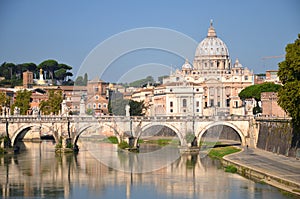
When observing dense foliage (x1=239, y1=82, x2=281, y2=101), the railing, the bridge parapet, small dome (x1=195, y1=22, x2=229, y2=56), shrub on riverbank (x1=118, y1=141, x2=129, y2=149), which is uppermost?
small dome (x1=195, y1=22, x2=229, y2=56)

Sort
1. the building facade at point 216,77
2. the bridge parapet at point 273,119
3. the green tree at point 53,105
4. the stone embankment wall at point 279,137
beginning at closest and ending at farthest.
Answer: the stone embankment wall at point 279,137 < the bridge parapet at point 273,119 < the green tree at point 53,105 < the building facade at point 216,77

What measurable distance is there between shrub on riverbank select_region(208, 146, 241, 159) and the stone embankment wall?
64.4 inches

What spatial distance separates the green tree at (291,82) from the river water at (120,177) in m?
3.51

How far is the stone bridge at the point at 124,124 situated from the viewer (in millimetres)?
52312

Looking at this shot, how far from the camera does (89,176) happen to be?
1549 inches

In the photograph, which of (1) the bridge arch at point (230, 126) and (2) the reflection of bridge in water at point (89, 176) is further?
(1) the bridge arch at point (230, 126)

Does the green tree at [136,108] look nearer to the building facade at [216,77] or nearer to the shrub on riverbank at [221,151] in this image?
the building facade at [216,77]

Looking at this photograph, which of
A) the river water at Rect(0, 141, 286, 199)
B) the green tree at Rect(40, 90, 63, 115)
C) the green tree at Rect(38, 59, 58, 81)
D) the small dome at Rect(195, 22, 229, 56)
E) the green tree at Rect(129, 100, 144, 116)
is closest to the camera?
the river water at Rect(0, 141, 286, 199)

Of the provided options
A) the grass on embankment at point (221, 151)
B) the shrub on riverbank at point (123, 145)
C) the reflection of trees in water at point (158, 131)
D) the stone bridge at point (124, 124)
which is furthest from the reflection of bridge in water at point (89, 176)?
the reflection of trees in water at point (158, 131)

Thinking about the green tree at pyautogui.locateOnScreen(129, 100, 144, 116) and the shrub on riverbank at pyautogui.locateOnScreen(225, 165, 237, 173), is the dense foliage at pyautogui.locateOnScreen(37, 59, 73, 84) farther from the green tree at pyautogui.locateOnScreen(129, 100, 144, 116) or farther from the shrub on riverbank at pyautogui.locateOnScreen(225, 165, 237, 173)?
the shrub on riverbank at pyautogui.locateOnScreen(225, 165, 237, 173)

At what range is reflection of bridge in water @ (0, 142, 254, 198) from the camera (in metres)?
34.6

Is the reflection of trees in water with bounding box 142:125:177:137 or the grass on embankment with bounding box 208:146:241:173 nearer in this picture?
the grass on embankment with bounding box 208:146:241:173

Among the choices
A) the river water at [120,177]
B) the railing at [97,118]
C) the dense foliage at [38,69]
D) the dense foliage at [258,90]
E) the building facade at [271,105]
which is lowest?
the river water at [120,177]

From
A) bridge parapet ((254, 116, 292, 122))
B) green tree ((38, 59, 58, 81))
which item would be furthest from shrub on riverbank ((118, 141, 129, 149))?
green tree ((38, 59, 58, 81))
